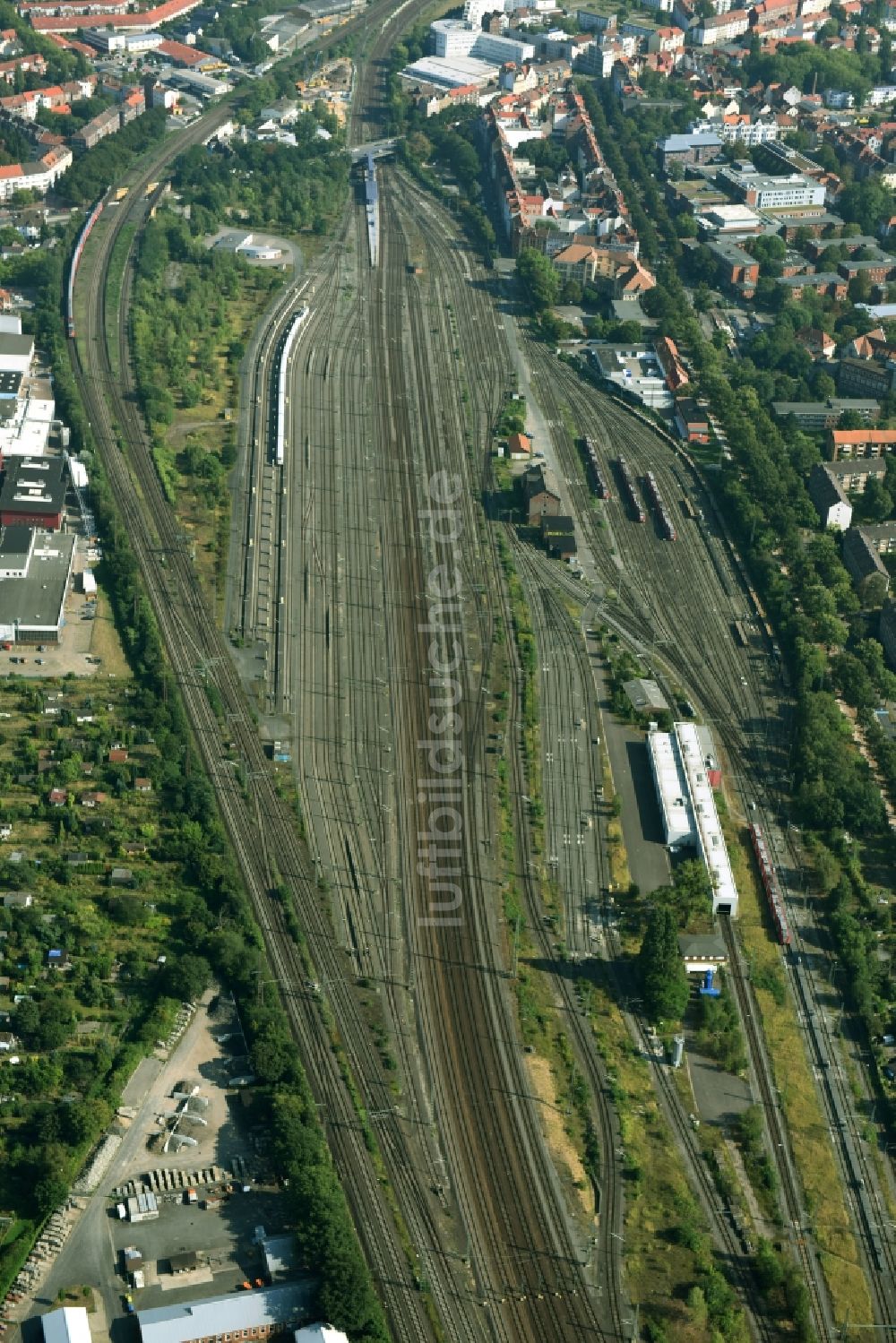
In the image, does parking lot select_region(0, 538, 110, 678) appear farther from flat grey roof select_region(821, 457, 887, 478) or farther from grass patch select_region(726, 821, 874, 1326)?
flat grey roof select_region(821, 457, 887, 478)

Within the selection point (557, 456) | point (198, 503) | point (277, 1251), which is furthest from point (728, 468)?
point (277, 1251)

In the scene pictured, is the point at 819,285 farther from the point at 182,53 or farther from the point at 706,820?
the point at 182,53

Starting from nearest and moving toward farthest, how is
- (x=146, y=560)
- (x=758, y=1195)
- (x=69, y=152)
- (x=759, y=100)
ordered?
1. (x=758, y=1195)
2. (x=146, y=560)
3. (x=69, y=152)
4. (x=759, y=100)

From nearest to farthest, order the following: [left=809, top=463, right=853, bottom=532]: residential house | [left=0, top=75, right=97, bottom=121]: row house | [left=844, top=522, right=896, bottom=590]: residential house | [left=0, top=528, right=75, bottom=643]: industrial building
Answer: [left=0, top=528, right=75, bottom=643]: industrial building, [left=844, top=522, right=896, bottom=590]: residential house, [left=809, top=463, right=853, bottom=532]: residential house, [left=0, top=75, right=97, bottom=121]: row house

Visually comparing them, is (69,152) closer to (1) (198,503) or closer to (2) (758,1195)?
(1) (198,503)

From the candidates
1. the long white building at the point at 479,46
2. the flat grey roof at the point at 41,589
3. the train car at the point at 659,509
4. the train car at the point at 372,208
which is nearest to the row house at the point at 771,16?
the long white building at the point at 479,46

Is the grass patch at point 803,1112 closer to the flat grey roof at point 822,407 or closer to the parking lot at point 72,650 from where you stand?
the parking lot at point 72,650

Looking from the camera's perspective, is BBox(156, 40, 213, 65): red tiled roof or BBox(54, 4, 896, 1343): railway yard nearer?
BBox(54, 4, 896, 1343): railway yard

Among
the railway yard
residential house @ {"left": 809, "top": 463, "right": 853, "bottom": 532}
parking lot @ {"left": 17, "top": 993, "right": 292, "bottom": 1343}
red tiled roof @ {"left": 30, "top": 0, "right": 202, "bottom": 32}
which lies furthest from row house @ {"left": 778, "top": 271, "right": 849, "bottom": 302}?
parking lot @ {"left": 17, "top": 993, "right": 292, "bottom": 1343}

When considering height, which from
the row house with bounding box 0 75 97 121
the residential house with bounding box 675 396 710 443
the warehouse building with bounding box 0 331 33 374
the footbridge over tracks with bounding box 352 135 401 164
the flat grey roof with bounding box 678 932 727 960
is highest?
the row house with bounding box 0 75 97 121
